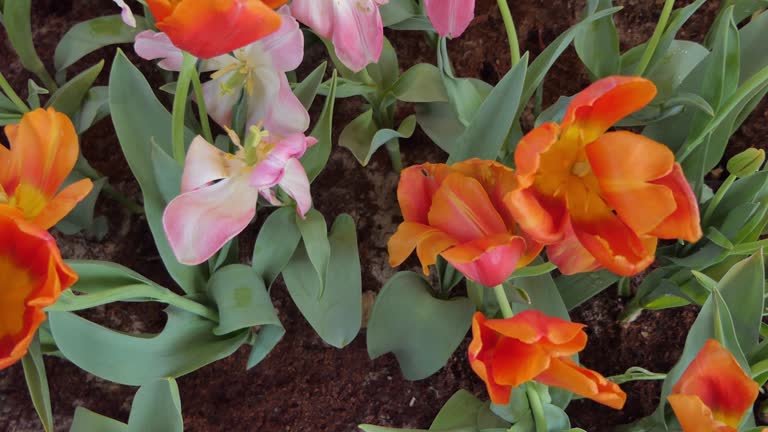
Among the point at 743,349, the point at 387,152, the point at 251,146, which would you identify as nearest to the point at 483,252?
the point at 251,146

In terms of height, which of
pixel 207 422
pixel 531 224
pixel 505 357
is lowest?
pixel 207 422

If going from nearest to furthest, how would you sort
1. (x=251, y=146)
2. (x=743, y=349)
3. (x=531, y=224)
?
(x=531, y=224), (x=251, y=146), (x=743, y=349)

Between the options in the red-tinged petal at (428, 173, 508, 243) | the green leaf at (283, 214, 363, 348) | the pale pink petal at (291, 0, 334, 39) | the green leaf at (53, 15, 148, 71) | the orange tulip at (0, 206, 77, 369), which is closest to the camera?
the orange tulip at (0, 206, 77, 369)

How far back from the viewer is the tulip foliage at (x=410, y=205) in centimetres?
50

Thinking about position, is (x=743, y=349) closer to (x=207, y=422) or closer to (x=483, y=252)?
(x=483, y=252)

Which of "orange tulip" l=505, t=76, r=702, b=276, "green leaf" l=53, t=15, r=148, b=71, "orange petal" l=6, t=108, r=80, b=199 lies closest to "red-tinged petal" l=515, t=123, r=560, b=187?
"orange tulip" l=505, t=76, r=702, b=276

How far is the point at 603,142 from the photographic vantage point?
480mm

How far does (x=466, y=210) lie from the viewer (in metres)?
0.55

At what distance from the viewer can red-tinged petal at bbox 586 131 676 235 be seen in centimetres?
46

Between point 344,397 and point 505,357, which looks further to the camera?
point 344,397

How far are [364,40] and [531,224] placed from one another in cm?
28

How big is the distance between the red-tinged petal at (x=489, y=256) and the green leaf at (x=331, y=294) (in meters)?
0.27

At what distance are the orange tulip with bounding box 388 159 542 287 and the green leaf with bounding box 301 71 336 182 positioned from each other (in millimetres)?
183

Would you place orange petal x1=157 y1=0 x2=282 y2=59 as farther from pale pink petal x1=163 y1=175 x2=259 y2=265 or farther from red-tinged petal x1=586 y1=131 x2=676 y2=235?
red-tinged petal x1=586 y1=131 x2=676 y2=235
